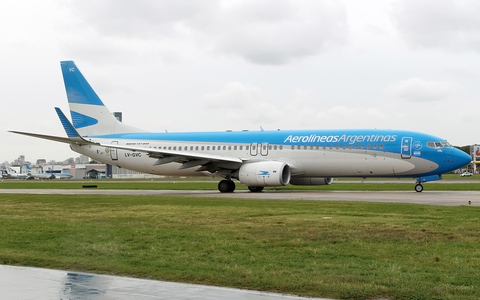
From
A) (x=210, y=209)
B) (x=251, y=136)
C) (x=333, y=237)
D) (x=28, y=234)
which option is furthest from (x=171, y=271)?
(x=251, y=136)

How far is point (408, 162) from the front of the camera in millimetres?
32312

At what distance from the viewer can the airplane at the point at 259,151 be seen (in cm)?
3247

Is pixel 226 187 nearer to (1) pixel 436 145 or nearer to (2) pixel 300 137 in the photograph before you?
(2) pixel 300 137

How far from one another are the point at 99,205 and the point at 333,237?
44.2 feet

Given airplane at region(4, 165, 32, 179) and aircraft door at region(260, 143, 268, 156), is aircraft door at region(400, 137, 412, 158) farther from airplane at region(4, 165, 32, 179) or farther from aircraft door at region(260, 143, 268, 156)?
airplane at region(4, 165, 32, 179)

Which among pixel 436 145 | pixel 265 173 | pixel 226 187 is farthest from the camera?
pixel 226 187

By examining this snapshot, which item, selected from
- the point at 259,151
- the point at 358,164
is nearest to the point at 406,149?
the point at 358,164

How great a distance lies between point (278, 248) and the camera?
11.2 meters

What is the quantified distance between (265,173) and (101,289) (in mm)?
25922

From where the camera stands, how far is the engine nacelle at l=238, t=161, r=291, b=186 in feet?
109

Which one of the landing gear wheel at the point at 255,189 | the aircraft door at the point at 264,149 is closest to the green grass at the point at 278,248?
the aircraft door at the point at 264,149

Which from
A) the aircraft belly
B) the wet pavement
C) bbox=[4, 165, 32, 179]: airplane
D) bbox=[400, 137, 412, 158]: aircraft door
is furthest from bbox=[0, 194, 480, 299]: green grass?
bbox=[4, 165, 32, 179]: airplane

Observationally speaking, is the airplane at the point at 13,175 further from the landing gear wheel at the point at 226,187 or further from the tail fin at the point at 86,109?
the landing gear wheel at the point at 226,187

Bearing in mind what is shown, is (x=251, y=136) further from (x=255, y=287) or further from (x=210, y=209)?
(x=255, y=287)
